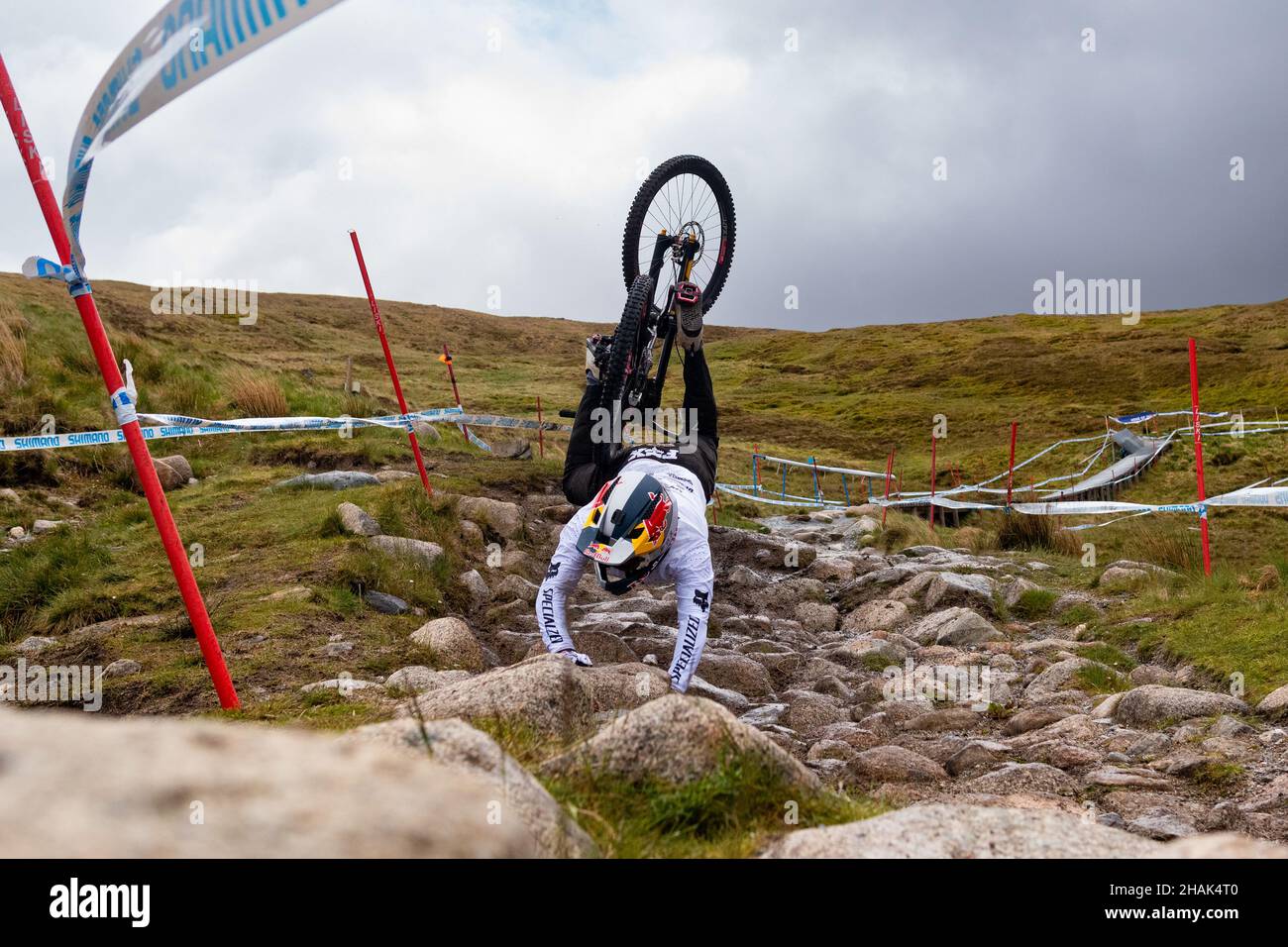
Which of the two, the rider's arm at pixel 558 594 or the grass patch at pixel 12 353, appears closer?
the rider's arm at pixel 558 594

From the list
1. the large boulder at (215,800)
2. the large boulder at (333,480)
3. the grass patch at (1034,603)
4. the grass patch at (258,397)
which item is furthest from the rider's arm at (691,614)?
the grass patch at (258,397)

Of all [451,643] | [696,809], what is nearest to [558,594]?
[451,643]

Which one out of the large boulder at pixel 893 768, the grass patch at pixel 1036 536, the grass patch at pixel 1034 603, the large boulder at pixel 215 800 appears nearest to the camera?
the large boulder at pixel 215 800

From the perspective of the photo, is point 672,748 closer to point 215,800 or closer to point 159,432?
point 215,800

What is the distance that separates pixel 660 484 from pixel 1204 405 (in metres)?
30.5

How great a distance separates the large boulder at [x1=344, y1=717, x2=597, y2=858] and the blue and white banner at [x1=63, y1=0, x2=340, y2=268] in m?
2.55

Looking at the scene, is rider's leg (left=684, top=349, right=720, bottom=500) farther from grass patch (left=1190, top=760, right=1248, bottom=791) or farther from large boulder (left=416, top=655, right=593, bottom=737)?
large boulder (left=416, top=655, right=593, bottom=737)

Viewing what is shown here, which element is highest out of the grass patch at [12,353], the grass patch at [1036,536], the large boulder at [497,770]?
the grass patch at [12,353]

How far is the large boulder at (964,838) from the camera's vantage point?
95.3 inches

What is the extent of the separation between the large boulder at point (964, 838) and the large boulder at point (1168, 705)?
405 cm

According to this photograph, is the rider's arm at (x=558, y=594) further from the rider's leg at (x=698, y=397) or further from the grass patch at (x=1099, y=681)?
the grass patch at (x=1099, y=681)

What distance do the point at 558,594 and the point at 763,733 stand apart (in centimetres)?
257
